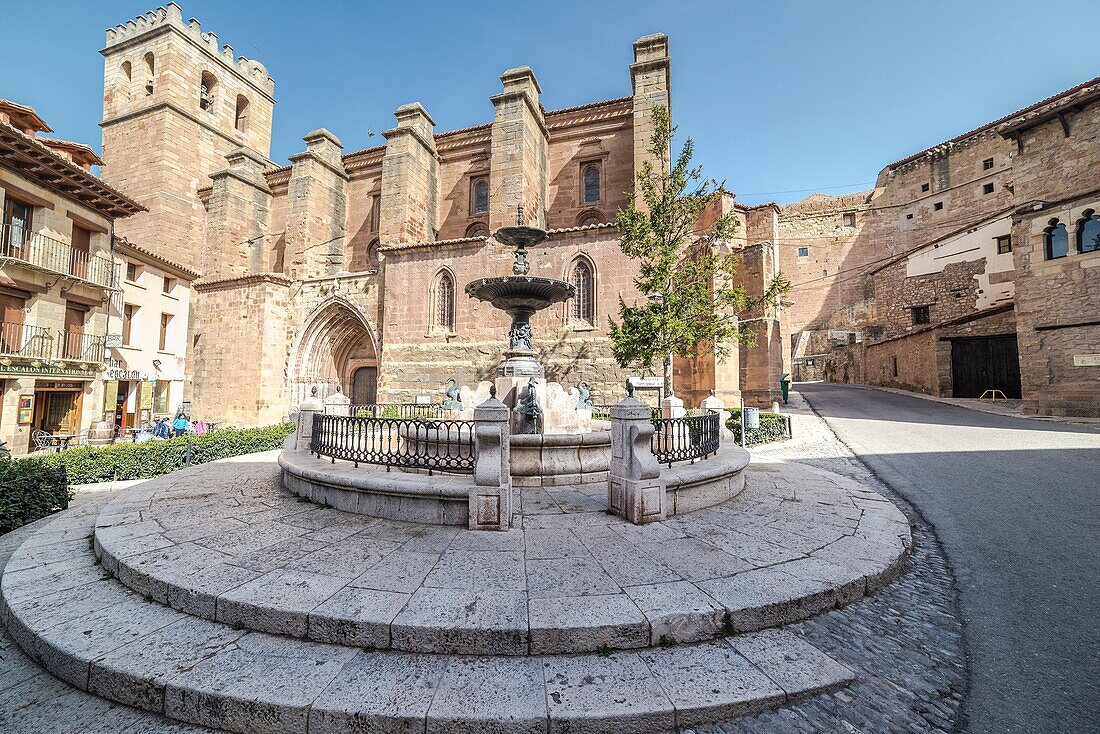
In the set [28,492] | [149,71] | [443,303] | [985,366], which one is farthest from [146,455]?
[149,71]

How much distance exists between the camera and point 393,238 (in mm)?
18281

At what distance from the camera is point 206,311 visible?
2055 cm

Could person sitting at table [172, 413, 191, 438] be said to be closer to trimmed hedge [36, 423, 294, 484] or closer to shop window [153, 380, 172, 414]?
shop window [153, 380, 172, 414]

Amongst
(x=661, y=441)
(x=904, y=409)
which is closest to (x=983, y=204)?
(x=904, y=409)

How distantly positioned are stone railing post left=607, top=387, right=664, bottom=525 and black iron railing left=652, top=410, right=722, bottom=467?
30.1 inches

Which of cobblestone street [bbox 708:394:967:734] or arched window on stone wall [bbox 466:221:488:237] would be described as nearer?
cobblestone street [bbox 708:394:967:734]

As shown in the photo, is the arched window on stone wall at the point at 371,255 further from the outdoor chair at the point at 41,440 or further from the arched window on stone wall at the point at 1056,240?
the arched window on stone wall at the point at 1056,240

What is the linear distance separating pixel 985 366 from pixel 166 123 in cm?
4495

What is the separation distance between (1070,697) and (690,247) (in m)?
15.1

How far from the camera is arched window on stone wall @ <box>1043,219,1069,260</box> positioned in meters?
13.5

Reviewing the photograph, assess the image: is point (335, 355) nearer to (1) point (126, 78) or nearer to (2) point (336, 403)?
(2) point (336, 403)

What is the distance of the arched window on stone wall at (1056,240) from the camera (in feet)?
44.4

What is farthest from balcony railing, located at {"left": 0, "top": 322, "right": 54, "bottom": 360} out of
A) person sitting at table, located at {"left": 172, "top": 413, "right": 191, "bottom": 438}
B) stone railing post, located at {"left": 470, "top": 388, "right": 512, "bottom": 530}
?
stone railing post, located at {"left": 470, "top": 388, "right": 512, "bottom": 530}

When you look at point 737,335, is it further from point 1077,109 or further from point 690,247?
point 1077,109
